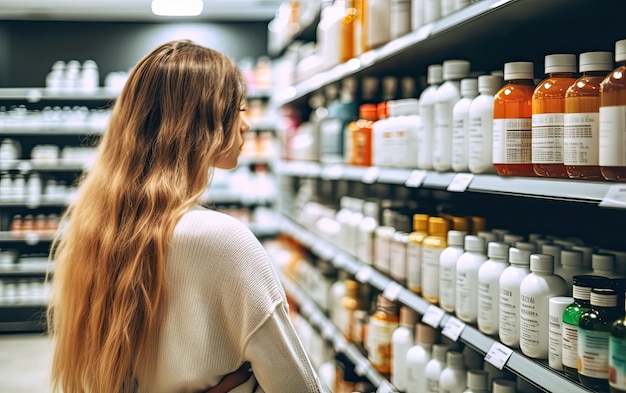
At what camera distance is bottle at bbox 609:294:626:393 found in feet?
3.90

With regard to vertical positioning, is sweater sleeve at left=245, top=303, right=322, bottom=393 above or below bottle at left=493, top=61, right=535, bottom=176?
below

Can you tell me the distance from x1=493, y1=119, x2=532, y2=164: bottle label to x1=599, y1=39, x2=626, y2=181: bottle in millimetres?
348

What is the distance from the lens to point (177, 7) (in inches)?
262

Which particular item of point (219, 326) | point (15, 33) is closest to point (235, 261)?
point (219, 326)

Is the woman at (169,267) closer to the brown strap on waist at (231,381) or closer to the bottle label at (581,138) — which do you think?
the brown strap on waist at (231,381)

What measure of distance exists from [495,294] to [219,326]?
68 centimetres

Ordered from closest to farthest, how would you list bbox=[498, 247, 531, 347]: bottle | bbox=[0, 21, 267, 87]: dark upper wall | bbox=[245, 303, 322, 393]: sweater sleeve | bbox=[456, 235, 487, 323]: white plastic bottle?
bbox=[245, 303, 322, 393]: sweater sleeve < bbox=[498, 247, 531, 347]: bottle < bbox=[456, 235, 487, 323]: white plastic bottle < bbox=[0, 21, 267, 87]: dark upper wall

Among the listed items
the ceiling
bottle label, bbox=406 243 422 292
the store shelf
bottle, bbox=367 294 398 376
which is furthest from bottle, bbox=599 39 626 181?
the ceiling

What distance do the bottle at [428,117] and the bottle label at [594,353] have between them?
3.13ft

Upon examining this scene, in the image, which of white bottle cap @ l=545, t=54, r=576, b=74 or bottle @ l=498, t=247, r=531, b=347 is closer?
white bottle cap @ l=545, t=54, r=576, b=74

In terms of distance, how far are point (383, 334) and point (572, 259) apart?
1.16 m

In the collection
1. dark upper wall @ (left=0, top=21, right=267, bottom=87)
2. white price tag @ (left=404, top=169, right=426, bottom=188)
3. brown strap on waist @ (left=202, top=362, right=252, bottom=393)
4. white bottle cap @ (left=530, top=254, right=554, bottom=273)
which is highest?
dark upper wall @ (left=0, top=21, right=267, bottom=87)

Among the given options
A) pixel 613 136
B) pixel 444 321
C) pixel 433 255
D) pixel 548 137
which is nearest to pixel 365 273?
pixel 433 255

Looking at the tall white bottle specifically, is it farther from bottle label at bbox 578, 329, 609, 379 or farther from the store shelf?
bottle label at bbox 578, 329, 609, 379
